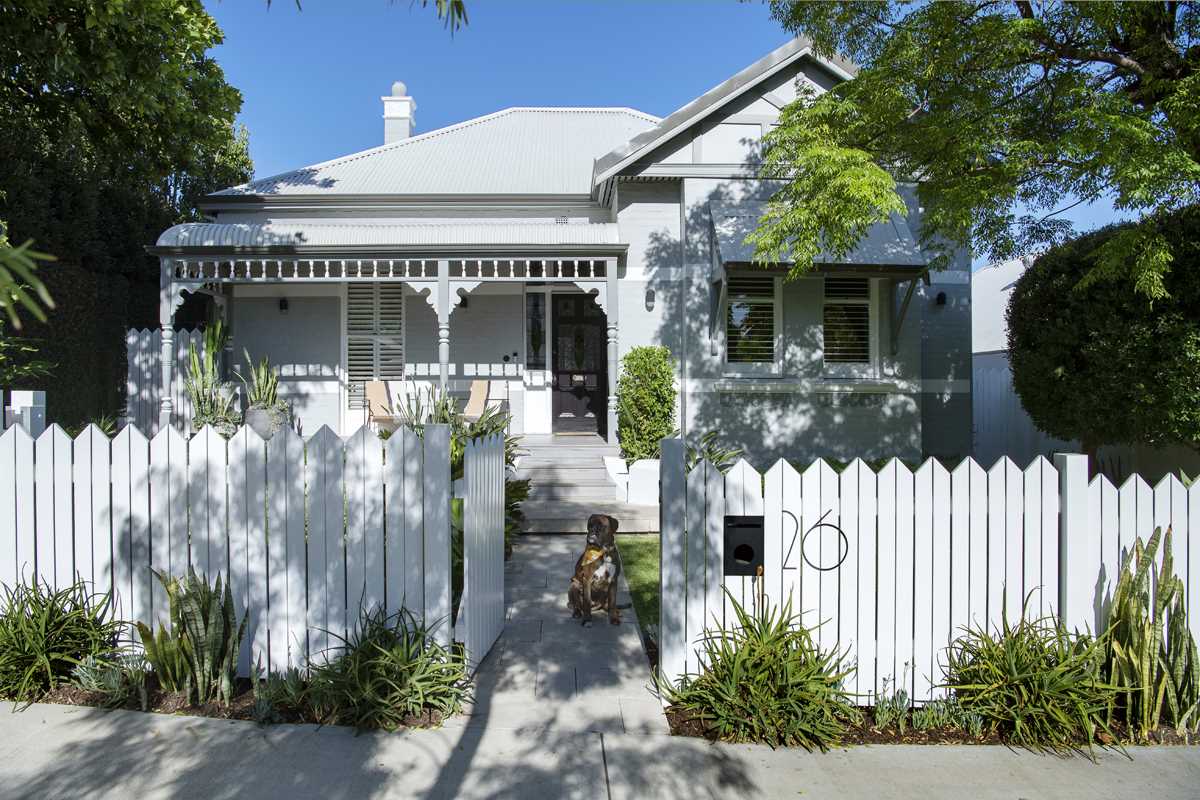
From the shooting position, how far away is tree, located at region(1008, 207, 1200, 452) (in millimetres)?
7723

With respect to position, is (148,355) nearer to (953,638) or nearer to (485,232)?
(485,232)

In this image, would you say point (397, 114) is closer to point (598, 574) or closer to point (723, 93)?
point (723, 93)

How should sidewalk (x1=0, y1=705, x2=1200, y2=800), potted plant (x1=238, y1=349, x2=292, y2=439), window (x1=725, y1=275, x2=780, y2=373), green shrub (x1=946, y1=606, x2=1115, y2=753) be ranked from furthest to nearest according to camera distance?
1. window (x1=725, y1=275, x2=780, y2=373)
2. potted plant (x1=238, y1=349, x2=292, y2=439)
3. green shrub (x1=946, y1=606, x2=1115, y2=753)
4. sidewalk (x1=0, y1=705, x2=1200, y2=800)

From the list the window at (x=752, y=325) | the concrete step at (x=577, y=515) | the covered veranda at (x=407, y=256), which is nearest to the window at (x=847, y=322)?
the window at (x=752, y=325)

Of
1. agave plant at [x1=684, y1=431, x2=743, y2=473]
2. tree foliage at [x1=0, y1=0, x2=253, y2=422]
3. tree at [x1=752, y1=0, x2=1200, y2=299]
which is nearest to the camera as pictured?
tree at [x1=752, y1=0, x2=1200, y2=299]

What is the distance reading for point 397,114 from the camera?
18.7 m

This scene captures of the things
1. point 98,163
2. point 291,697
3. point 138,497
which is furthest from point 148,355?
point 291,697

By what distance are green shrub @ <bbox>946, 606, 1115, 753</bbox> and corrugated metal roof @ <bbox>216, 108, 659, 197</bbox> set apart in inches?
442

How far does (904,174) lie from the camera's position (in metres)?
8.80

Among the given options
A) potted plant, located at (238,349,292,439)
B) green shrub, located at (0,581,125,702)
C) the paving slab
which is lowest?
the paving slab

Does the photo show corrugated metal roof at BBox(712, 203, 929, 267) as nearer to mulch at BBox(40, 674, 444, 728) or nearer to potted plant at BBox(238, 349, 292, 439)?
potted plant at BBox(238, 349, 292, 439)

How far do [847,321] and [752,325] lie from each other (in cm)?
151

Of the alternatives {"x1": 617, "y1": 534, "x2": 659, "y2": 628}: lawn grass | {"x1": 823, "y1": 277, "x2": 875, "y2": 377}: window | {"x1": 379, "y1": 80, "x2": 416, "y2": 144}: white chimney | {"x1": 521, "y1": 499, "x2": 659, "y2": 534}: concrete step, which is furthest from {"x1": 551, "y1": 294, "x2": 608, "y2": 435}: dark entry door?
{"x1": 379, "y1": 80, "x2": 416, "y2": 144}: white chimney

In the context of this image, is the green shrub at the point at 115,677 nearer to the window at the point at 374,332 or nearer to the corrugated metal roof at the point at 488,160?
the window at the point at 374,332
